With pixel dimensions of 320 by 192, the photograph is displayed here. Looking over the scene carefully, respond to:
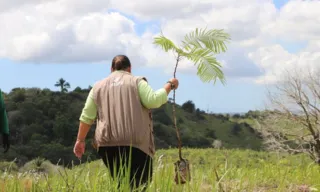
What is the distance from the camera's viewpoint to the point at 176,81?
18.8 ft

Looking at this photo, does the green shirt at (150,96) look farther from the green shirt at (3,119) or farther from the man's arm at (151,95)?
the green shirt at (3,119)

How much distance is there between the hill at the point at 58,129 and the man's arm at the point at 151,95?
54120 mm

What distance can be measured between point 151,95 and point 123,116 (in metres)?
0.33

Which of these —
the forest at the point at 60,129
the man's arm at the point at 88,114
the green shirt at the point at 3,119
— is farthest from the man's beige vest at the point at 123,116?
the forest at the point at 60,129

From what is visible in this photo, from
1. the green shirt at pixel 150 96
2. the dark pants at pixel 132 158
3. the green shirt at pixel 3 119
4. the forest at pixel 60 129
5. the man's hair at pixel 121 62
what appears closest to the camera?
the green shirt at pixel 150 96

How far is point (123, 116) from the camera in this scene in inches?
217

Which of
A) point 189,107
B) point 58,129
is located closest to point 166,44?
point 58,129

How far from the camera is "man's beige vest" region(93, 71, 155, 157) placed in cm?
547

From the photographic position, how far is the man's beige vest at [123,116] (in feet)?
18.0

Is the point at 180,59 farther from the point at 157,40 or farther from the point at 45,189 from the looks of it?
the point at 45,189

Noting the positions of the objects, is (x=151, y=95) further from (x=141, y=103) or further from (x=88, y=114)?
(x=88, y=114)

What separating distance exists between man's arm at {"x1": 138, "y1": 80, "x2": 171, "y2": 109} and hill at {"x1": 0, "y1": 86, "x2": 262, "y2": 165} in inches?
2131

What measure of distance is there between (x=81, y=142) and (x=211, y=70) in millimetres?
1710

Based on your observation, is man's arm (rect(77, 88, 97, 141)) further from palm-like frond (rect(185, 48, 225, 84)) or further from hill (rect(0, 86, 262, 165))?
hill (rect(0, 86, 262, 165))
